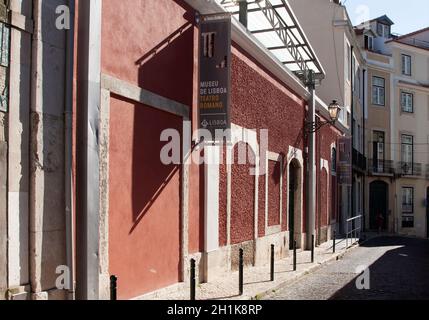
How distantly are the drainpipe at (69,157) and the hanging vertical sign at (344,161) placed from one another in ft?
63.7

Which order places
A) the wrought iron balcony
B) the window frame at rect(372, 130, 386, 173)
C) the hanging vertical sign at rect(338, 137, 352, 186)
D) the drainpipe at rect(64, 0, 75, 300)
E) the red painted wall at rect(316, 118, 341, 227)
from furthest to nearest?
the window frame at rect(372, 130, 386, 173) → the wrought iron balcony → the hanging vertical sign at rect(338, 137, 352, 186) → the red painted wall at rect(316, 118, 341, 227) → the drainpipe at rect(64, 0, 75, 300)

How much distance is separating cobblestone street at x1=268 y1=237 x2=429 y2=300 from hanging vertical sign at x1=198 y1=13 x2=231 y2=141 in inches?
129

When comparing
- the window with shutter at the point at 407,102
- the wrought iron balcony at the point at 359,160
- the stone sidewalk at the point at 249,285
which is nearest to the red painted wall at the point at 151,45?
the stone sidewalk at the point at 249,285

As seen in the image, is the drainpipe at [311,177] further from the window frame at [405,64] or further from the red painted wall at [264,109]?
the window frame at [405,64]

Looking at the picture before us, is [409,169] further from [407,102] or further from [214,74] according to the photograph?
[214,74]

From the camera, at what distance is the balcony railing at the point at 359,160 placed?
2839 centimetres

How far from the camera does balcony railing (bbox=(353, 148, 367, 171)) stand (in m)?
28.4

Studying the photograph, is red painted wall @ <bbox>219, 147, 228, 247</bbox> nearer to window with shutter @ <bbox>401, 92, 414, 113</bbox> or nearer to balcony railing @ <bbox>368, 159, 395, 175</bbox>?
balcony railing @ <bbox>368, 159, 395, 175</bbox>

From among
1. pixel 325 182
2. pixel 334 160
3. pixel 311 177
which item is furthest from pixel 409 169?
pixel 311 177

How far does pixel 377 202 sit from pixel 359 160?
5021 millimetres

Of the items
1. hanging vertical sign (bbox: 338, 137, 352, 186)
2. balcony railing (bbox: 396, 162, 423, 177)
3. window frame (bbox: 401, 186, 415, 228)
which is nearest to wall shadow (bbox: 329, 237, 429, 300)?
hanging vertical sign (bbox: 338, 137, 352, 186)

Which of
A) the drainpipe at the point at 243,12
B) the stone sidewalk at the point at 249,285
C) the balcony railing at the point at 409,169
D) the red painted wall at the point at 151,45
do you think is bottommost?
the stone sidewalk at the point at 249,285

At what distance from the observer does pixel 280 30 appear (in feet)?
45.5
